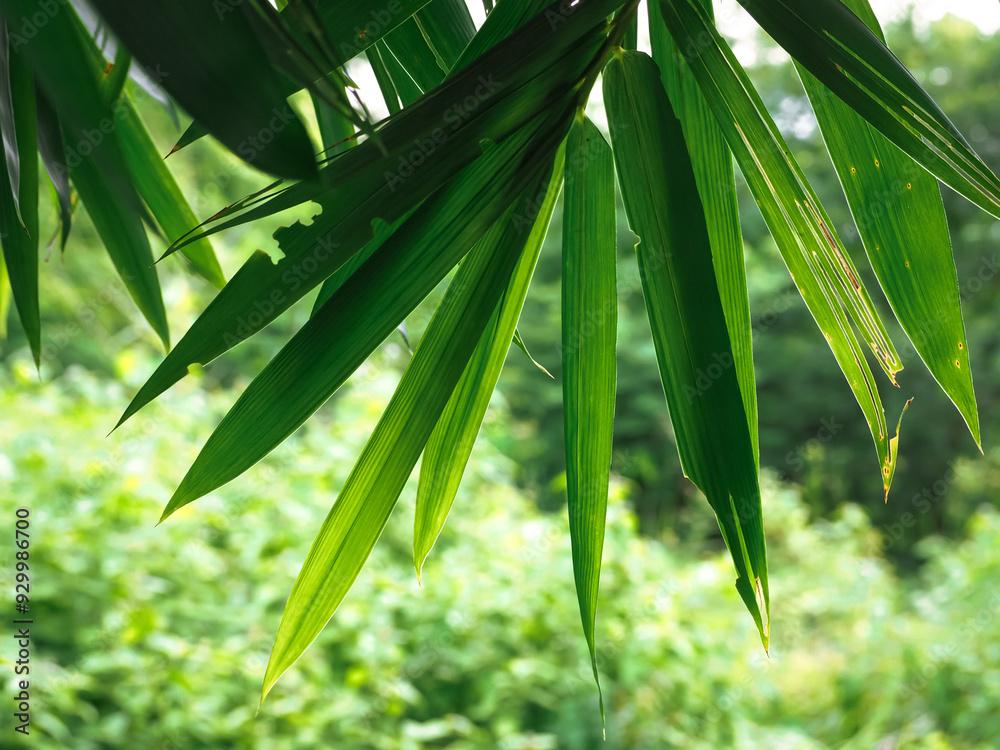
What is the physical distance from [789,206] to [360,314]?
0.22m

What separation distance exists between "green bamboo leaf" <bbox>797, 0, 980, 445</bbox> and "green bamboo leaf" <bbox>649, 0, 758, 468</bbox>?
55 millimetres

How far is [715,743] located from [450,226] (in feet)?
5.17

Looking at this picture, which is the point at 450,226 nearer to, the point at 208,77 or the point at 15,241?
the point at 208,77

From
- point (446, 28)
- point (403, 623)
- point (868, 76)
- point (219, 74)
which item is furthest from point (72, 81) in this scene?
point (403, 623)

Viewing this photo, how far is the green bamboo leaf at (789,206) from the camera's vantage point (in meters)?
0.36

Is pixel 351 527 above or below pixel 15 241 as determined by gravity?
below

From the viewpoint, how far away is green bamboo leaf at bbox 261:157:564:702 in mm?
373

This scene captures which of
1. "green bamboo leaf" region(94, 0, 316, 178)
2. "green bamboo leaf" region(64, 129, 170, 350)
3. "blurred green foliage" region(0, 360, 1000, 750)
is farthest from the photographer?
"blurred green foliage" region(0, 360, 1000, 750)

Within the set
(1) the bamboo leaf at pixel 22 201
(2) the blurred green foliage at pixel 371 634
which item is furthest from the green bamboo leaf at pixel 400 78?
(2) the blurred green foliage at pixel 371 634

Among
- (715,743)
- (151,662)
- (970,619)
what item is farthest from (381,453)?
(970,619)

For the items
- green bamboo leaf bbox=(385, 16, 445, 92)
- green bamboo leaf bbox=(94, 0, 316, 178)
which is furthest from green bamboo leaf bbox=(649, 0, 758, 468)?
green bamboo leaf bbox=(94, 0, 316, 178)

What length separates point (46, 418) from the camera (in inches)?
78.0

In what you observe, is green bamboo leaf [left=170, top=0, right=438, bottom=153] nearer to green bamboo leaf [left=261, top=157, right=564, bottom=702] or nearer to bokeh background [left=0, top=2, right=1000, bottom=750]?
green bamboo leaf [left=261, top=157, right=564, bottom=702]

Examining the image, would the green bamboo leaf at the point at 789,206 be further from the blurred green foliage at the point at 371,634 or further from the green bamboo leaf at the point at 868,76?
the blurred green foliage at the point at 371,634
